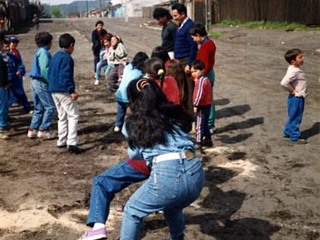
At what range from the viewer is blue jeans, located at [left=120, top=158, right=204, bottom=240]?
3279 millimetres

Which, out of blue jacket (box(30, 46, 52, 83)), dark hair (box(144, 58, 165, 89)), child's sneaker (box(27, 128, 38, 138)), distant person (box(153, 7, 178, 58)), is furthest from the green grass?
dark hair (box(144, 58, 165, 89))

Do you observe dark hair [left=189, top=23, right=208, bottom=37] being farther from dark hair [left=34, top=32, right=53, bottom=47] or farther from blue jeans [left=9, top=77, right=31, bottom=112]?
blue jeans [left=9, top=77, right=31, bottom=112]

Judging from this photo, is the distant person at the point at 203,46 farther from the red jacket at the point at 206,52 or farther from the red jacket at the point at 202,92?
the red jacket at the point at 202,92

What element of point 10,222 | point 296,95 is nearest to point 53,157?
point 10,222

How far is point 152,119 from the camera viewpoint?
11.0 ft

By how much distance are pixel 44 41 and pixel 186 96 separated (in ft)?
9.03

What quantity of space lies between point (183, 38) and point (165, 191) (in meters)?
4.69

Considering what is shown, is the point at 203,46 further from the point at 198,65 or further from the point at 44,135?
the point at 44,135

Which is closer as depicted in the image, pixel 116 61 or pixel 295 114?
pixel 295 114

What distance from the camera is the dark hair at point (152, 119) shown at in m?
3.35

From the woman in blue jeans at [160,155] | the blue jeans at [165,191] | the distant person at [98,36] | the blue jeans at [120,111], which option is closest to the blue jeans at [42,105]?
the blue jeans at [120,111]

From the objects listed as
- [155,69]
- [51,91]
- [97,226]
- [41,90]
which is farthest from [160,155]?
[41,90]

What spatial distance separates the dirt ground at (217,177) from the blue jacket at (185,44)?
4.62 feet

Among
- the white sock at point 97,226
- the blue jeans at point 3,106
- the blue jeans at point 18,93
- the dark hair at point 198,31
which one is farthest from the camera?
the blue jeans at point 18,93
